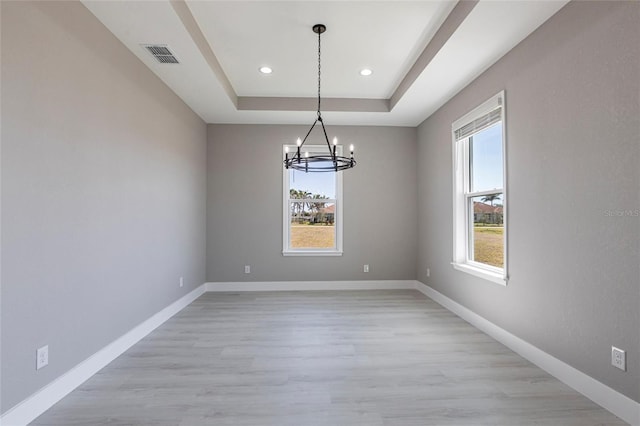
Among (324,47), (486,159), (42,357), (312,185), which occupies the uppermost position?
(324,47)

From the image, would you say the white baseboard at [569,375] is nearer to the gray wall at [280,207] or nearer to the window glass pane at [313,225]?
the gray wall at [280,207]

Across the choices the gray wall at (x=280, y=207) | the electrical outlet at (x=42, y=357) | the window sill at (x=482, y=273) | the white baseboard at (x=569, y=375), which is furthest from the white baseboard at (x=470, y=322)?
the gray wall at (x=280, y=207)

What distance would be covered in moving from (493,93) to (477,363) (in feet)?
8.14

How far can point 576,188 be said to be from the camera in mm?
2219

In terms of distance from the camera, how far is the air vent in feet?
9.16

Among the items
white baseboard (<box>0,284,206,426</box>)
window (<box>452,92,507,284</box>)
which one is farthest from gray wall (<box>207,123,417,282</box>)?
white baseboard (<box>0,284,206,426</box>)

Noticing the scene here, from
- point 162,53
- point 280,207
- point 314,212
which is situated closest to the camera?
point 162,53

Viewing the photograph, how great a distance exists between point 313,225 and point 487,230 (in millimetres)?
2641

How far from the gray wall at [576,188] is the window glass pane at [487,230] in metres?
0.35

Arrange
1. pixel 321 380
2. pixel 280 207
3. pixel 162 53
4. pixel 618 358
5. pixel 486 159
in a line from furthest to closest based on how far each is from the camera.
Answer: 1. pixel 280 207
2. pixel 486 159
3. pixel 162 53
4. pixel 321 380
5. pixel 618 358

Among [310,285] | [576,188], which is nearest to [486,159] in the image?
[576,188]

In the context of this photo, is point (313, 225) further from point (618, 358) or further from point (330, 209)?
point (618, 358)

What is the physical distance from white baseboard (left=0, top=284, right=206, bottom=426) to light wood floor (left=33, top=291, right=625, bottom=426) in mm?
53

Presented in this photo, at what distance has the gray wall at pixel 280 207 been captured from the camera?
203 inches
